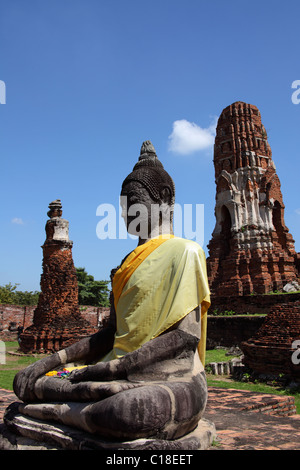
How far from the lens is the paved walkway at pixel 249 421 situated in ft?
8.48

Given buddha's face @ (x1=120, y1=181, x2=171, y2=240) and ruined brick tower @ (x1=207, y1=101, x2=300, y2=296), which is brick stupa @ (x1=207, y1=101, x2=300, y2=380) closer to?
ruined brick tower @ (x1=207, y1=101, x2=300, y2=296)

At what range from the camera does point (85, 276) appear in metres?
33.8

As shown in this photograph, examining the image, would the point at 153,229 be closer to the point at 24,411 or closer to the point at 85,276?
the point at 24,411

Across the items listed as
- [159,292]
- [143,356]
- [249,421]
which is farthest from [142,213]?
[249,421]

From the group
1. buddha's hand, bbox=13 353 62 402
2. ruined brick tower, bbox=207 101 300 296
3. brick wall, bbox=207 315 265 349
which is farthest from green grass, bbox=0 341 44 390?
ruined brick tower, bbox=207 101 300 296

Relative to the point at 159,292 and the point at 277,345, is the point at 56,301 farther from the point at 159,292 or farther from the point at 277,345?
the point at 159,292

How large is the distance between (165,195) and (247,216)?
605 inches

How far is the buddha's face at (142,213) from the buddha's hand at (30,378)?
120 centimetres

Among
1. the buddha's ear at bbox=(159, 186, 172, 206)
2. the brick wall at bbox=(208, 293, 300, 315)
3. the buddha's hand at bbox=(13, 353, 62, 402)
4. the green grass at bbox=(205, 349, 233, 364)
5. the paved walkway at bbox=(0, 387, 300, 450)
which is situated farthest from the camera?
the brick wall at bbox=(208, 293, 300, 315)

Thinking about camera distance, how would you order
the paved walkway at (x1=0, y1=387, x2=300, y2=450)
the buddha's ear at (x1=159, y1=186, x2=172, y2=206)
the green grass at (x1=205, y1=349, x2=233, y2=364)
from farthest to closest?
1. the green grass at (x1=205, y1=349, x2=233, y2=364)
2. the buddha's ear at (x1=159, y1=186, x2=172, y2=206)
3. the paved walkway at (x1=0, y1=387, x2=300, y2=450)

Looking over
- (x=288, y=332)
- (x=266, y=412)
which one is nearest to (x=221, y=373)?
(x=288, y=332)

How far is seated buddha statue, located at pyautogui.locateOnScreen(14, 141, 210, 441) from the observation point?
6.96ft

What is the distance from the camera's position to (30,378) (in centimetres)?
279

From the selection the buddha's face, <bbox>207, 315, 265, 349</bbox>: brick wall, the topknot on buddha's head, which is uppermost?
the topknot on buddha's head
